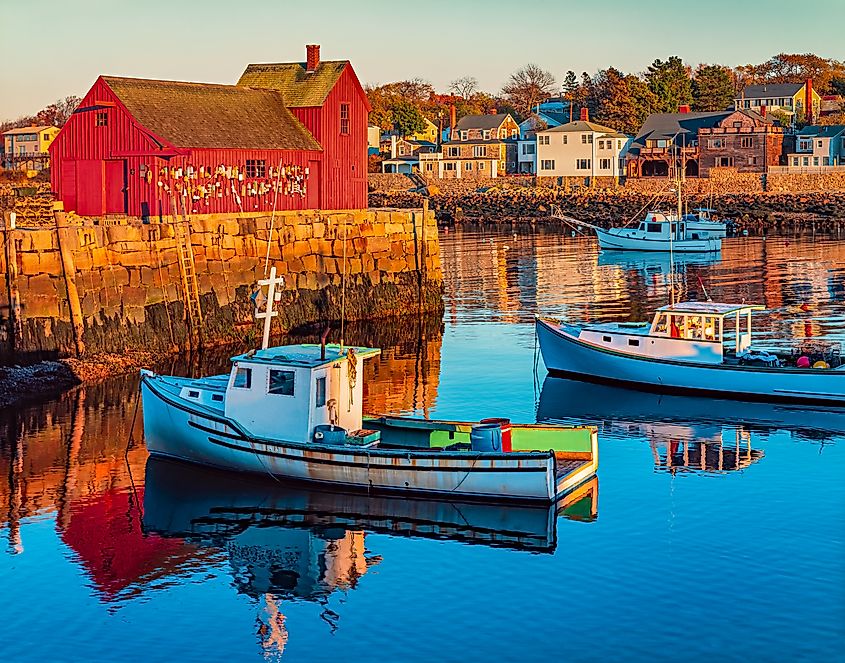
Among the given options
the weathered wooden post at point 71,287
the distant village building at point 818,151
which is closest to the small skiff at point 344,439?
the weathered wooden post at point 71,287

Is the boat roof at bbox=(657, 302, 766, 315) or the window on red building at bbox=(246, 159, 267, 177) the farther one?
the window on red building at bbox=(246, 159, 267, 177)

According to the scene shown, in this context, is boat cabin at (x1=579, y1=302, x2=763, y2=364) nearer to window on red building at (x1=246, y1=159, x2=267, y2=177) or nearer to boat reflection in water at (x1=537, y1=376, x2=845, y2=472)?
boat reflection in water at (x1=537, y1=376, x2=845, y2=472)

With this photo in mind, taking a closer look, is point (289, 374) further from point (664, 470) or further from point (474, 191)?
point (474, 191)

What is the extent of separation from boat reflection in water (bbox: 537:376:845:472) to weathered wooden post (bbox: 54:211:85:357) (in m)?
12.2

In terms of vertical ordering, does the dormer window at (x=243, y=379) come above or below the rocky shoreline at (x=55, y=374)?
above

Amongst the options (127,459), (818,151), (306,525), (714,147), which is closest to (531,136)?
(714,147)

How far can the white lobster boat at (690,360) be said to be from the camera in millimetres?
31655

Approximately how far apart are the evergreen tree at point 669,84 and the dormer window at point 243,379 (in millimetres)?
110469

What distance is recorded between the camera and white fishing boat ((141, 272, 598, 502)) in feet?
74.1

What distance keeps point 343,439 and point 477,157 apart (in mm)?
106282

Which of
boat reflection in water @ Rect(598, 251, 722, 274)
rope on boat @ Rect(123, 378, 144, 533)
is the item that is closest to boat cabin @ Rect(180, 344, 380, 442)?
rope on boat @ Rect(123, 378, 144, 533)

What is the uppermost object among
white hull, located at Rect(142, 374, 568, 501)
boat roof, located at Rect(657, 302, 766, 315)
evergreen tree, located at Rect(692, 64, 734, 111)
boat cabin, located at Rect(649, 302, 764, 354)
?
evergreen tree, located at Rect(692, 64, 734, 111)

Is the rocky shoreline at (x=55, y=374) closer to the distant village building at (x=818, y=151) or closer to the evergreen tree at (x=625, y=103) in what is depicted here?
the distant village building at (x=818, y=151)

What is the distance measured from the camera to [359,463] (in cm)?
2308
